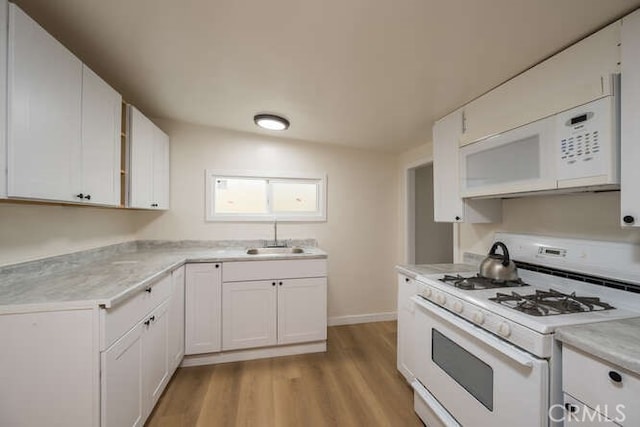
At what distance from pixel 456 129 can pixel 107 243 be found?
119 inches

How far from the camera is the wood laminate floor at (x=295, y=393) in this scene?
158 centimetres

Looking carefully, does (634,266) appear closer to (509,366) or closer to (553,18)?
(509,366)

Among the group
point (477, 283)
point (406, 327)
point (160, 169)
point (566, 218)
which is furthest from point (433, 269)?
point (160, 169)

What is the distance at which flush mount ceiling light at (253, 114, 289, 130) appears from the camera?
90.7 inches

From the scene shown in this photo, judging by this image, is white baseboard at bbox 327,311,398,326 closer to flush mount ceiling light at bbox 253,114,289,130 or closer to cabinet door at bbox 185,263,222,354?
cabinet door at bbox 185,263,222,354

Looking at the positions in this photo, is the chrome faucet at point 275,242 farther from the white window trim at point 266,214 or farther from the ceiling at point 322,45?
the ceiling at point 322,45

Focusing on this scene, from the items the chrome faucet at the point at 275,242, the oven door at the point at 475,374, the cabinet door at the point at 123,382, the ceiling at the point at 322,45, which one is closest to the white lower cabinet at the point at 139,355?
the cabinet door at the point at 123,382

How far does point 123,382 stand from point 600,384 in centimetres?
196

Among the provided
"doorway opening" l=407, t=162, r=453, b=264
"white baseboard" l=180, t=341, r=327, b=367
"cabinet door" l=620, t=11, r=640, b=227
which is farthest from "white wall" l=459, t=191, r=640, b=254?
"white baseboard" l=180, t=341, r=327, b=367

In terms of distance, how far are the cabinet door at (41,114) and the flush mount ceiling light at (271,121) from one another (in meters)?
1.25

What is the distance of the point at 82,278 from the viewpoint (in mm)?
1379

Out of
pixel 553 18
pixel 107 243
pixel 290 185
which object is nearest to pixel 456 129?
pixel 553 18

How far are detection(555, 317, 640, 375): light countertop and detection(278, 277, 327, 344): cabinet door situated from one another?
1789 mm

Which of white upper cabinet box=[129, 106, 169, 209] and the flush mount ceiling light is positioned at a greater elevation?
the flush mount ceiling light
